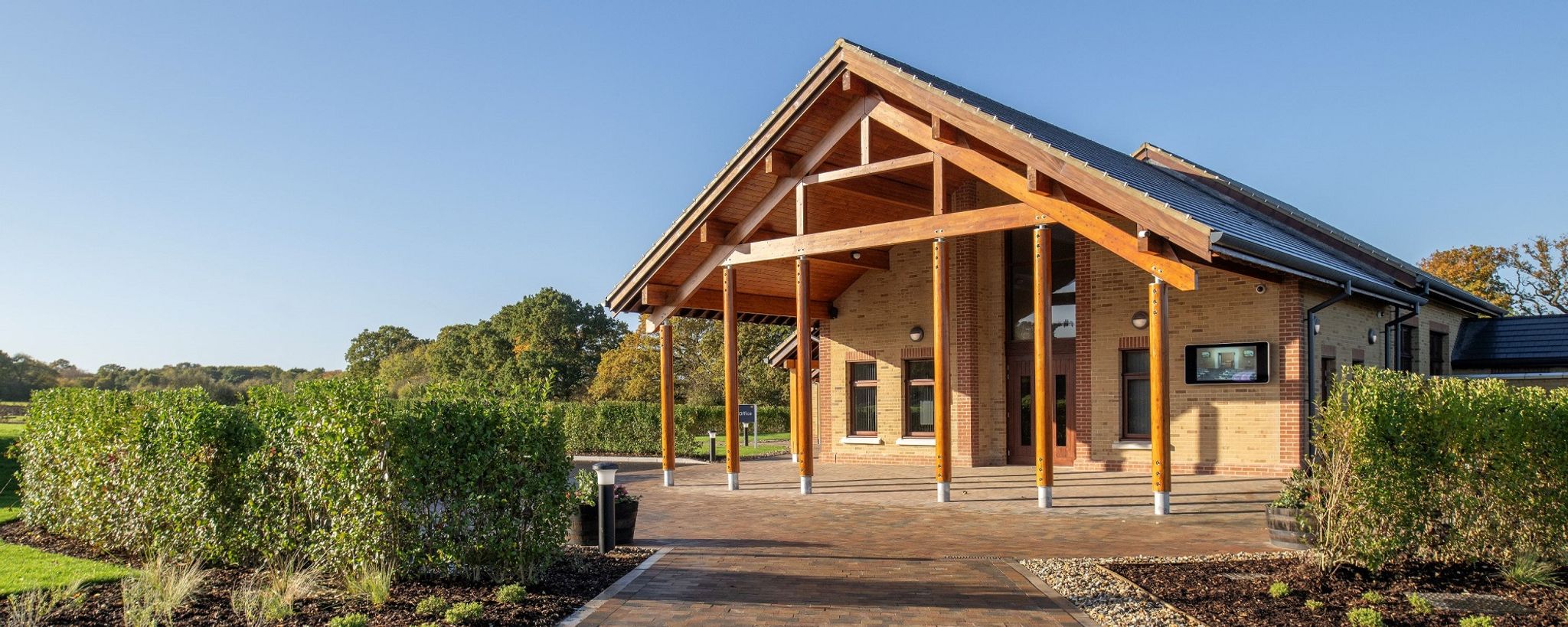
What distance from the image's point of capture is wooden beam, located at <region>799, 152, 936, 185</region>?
13930mm

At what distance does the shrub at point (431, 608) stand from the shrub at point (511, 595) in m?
0.45

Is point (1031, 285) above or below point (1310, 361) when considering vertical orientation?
above

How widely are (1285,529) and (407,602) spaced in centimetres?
792

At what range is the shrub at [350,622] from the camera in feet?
21.8

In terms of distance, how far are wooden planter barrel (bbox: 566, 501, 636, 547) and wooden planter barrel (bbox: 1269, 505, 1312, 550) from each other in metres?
6.35

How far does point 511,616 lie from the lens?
23.5 feet

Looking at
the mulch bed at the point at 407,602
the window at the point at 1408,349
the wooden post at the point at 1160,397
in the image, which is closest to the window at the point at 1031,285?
the wooden post at the point at 1160,397

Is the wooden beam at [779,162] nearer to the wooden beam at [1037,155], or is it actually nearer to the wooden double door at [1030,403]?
the wooden beam at [1037,155]

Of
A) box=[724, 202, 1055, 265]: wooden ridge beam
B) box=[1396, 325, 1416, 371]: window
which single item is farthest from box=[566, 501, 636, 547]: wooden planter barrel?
box=[1396, 325, 1416, 371]: window

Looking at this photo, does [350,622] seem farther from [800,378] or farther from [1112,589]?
[800,378]

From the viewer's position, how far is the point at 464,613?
6945 millimetres

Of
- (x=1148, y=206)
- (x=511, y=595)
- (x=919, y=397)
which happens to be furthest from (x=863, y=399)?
(x=511, y=595)

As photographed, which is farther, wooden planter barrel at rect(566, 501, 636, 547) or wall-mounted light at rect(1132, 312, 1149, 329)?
wall-mounted light at rect(1132, 312, 1149, 329)

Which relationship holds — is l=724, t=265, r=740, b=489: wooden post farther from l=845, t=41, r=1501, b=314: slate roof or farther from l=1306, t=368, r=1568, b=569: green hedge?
l=1306, t=368, r=1568, b=569: green hedge
